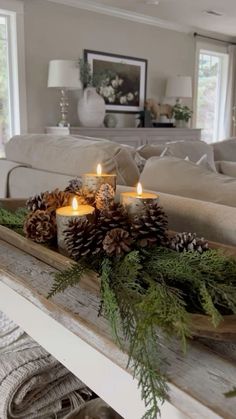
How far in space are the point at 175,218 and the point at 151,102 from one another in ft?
14.4

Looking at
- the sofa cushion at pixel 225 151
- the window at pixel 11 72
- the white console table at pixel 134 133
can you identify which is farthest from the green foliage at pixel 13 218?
the window at pixel 11 72

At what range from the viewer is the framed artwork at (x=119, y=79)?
4.73 m

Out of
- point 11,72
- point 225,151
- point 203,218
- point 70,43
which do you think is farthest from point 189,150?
point 70,43

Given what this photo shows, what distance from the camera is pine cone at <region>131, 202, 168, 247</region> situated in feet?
2.49

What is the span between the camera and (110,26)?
4.83m

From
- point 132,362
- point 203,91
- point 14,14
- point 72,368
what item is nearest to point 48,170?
point 72,368

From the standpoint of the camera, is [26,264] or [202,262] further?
[26,264]

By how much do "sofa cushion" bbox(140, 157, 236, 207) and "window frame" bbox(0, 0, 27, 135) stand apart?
124 inches

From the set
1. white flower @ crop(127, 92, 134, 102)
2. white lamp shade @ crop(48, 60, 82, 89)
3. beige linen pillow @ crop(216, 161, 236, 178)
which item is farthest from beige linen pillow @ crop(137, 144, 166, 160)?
white flower @ crop(127, 92, 134, 102)

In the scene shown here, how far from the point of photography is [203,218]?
3.14 feet

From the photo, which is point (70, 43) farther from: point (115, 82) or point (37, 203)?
point (37, 203)

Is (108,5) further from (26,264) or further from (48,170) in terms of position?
(26,264)

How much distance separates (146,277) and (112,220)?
168 mm

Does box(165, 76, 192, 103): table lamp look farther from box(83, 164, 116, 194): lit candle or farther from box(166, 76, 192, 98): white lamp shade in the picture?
box(83, 164, 116, 194): lit candle
